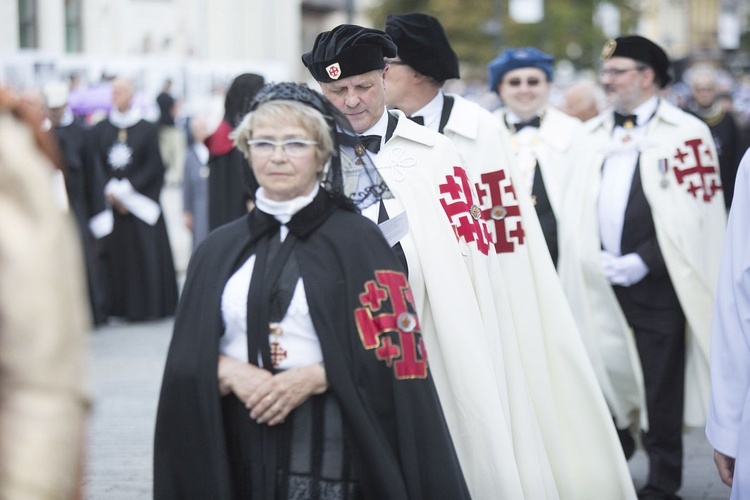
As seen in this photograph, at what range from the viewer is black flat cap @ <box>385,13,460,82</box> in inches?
223

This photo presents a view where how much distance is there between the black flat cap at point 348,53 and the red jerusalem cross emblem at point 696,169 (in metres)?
2.39

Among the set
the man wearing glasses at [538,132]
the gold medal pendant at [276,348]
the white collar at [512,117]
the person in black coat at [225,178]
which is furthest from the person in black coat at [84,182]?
the gold medal pendant at [276,348]

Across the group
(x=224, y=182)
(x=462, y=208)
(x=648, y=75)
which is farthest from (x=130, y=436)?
(x=462, y=208)

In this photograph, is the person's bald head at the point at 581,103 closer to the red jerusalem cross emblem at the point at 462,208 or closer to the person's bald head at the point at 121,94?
the person's bald head at the point at 121,94

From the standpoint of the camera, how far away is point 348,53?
4707mm

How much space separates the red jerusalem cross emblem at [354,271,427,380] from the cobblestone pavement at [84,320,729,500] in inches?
91.6

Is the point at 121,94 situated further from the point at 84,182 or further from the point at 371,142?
the point at 371,142

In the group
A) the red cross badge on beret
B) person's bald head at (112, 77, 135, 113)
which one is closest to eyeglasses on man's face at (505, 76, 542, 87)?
the red cross badge on beret

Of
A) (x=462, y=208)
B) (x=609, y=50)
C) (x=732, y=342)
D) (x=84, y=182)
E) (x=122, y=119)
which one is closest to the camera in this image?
(x=732, y=342)

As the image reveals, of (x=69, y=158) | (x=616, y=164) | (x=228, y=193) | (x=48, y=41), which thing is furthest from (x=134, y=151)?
(x=48, y=41)

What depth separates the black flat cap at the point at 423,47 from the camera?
5.67m

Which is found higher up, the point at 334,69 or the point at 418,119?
the point at 334,69

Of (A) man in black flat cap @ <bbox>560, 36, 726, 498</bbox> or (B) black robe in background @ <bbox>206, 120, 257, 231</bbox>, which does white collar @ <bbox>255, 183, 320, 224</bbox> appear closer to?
(A) man in black flat cap @ <bbox>560, 36, 726, 498</bbox>

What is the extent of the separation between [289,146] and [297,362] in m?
0.58
